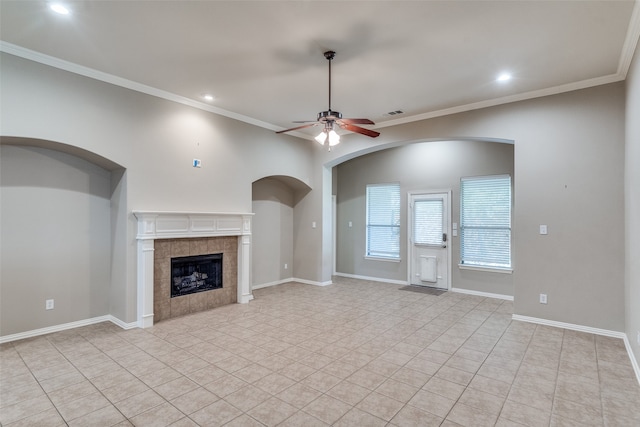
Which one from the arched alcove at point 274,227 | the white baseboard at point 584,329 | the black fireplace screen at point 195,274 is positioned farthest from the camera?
the arched alcove at point 274,227

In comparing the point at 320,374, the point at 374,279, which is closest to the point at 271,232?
the point at 374,279

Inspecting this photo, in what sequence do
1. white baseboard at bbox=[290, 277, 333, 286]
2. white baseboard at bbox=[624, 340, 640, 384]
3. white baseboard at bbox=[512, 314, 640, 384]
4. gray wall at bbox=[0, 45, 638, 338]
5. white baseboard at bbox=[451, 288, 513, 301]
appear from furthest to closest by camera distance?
white baseboard at bbox=[290, 277, 333, 286]
white baseboard at bbox=[451, 288, 513, 301]
gray wall at bbox=[0, 45, 638, 338]
white baseboard at bbox=[512, 314, 640, 384]
white baseboard at bbox=[624, 340, 640, 384]

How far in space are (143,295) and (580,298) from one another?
5.60 meters

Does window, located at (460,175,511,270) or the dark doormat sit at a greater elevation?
window, located at (460,175,511,270)

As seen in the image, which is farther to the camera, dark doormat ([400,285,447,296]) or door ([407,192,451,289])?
door ([407,192,451,289])

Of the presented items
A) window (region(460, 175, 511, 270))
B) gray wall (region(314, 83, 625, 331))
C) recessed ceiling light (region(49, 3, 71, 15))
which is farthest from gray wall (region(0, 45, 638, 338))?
window (region(460, 175, 511, 270))

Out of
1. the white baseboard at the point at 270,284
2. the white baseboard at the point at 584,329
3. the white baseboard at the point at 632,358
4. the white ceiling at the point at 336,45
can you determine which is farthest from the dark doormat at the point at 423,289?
the white ceiling at the point at 336,45

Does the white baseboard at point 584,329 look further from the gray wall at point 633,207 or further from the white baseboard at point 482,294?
the white baseboard at point 482,294

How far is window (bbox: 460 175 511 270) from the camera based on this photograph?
5.93m

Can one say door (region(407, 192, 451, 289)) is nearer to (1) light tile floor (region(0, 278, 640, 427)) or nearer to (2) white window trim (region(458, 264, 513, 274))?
(2) white window trim (region(458, 264, 513, 274))

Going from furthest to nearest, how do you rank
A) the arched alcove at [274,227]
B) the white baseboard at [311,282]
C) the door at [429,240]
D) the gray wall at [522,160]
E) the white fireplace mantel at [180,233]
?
the white baseboard at [311,282], the arched alcove at [274,227], the door at [429,240], the white fireplace mantel at [180,233], the gray wall at [522,160]

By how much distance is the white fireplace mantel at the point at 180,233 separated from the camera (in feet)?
14.0

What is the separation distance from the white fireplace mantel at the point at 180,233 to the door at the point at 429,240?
347 centimetres

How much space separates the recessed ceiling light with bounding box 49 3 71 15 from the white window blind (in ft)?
19.9
